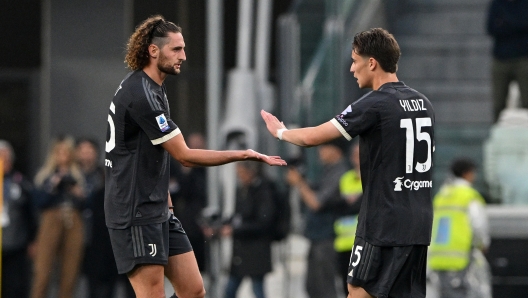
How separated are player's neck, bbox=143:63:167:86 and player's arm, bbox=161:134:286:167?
15.4 inches

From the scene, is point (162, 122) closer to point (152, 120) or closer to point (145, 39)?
point (152, 120)

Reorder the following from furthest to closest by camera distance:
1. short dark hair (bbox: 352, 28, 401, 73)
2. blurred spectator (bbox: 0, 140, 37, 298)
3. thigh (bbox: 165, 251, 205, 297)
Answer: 1. blurred spectator (bbox: 0, 140, 37, 298)
2. thigh (bbox: 165, 251, 205, 297)
3. short dark hair (bbox: 352, 28, 401, 73)

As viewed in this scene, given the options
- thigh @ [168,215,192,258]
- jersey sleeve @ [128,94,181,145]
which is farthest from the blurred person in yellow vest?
jersey sleeve @ [128,94,181,145]

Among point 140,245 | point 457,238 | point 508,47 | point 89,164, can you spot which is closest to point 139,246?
point 140,245

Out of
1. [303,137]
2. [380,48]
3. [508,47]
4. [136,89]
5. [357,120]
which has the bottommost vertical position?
[303,137]

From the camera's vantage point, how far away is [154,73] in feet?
21.3

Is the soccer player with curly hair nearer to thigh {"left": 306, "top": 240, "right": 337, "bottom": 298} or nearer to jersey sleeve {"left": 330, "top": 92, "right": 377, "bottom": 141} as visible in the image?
jersey sleeve {"left": 330, "top": 92, "right": 377, "bottom": 141}

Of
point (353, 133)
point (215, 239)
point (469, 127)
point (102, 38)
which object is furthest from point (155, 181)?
point (102, 38)

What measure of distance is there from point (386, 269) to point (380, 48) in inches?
49.6

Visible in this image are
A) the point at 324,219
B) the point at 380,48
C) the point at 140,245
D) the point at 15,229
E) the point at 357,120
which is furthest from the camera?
the point at 15,229

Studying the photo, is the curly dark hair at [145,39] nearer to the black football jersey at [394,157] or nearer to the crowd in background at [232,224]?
the black football jersey at [394,157]

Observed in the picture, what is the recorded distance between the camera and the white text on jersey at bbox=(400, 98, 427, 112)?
621 cm

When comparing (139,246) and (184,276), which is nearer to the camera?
(139,246)

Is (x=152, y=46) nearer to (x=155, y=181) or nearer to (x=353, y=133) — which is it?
(x=155, y=181)
